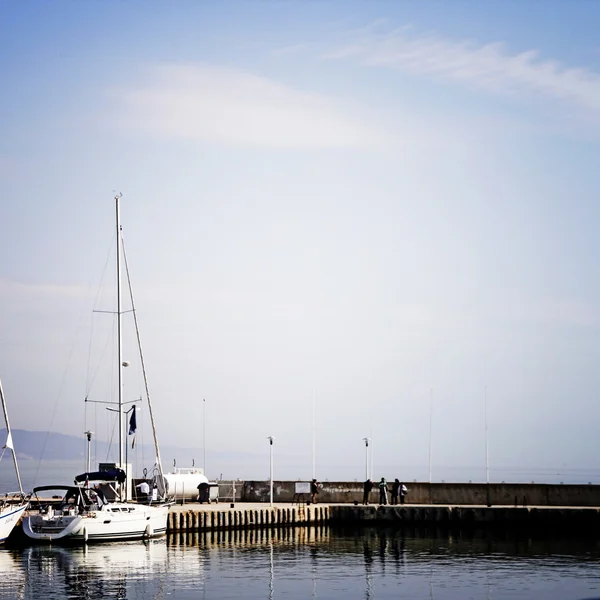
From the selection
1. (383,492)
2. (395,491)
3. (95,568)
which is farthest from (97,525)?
(395,491)

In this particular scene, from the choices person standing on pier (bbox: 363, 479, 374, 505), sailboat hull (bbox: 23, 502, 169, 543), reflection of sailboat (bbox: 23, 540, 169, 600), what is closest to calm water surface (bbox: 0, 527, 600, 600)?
reflection of sailboat (bbox: 23, 540, 169, 600)

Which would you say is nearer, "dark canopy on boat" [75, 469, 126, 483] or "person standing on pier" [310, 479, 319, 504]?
"dark canopy on boat" [75, 469, 126, 483]

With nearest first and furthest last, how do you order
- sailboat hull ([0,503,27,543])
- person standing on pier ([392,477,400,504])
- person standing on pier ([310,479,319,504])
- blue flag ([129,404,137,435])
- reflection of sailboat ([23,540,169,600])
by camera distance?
reflection of sailboat ([23,540,169,600]) → sailboat hull ([0,503,27,543]) → blue flag ([129,404,137,435]) → person standing on pier ([392,477,400,504]) → person standing on pier ([310,479,319,504])

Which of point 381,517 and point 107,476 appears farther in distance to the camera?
point 381,517

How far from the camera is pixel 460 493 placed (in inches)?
2894

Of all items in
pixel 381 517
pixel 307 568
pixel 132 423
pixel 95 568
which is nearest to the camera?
pixel 95 568

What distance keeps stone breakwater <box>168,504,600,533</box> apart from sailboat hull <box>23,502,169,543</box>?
3.42m

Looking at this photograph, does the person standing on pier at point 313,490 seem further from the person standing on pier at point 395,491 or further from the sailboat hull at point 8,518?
the sailboat hull at point 8,518

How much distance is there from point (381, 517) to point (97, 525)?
2004cm

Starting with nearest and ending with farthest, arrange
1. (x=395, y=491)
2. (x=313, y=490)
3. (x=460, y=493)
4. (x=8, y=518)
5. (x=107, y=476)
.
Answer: (x=8, y=518) → (x=107, y=476) → (x=460, y=493) → (x=395, y=491) → (x=313, y=490)

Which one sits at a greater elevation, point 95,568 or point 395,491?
point 395,491

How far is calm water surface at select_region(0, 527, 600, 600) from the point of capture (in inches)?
1833

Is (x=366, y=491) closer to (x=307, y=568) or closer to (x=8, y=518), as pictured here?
(x=307, y=568)

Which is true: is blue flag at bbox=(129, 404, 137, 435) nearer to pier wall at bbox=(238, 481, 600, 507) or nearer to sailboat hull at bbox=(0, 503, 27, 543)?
pier wall at bbox=(238, 481, 600, 507)
